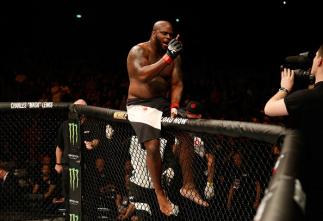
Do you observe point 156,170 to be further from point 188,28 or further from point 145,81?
point 188,28

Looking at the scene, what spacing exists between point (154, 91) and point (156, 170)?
554 millimetres

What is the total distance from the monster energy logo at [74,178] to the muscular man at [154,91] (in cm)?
58

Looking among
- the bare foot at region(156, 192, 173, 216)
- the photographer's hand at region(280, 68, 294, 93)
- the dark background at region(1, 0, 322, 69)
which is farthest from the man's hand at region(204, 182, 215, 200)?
the dark background at region(1, 0, 322, 69)

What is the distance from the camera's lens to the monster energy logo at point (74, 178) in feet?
10.0

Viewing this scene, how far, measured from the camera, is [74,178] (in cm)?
307

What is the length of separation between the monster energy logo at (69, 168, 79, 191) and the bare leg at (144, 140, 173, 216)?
65 centimetres

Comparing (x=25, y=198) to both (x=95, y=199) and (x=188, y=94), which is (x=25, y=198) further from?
(x=188, y=94)

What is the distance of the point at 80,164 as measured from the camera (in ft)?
10.0

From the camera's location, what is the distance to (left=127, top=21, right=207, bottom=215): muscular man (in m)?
2.55

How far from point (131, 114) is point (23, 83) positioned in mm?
6393

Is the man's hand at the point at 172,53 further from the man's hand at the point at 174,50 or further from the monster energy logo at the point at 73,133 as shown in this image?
the monster energy logo at the point at 73,133

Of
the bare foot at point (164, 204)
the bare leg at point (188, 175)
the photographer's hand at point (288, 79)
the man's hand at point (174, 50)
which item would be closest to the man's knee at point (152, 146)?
the bare leg at point (188, 175)

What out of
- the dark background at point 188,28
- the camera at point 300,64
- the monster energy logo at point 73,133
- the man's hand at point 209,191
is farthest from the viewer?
the dark background at point 188,28

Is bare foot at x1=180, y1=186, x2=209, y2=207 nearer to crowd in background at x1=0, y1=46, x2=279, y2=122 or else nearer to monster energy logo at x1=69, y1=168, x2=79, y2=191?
monster energy logo at x1=69, y1=168, x2=79, y2=191
